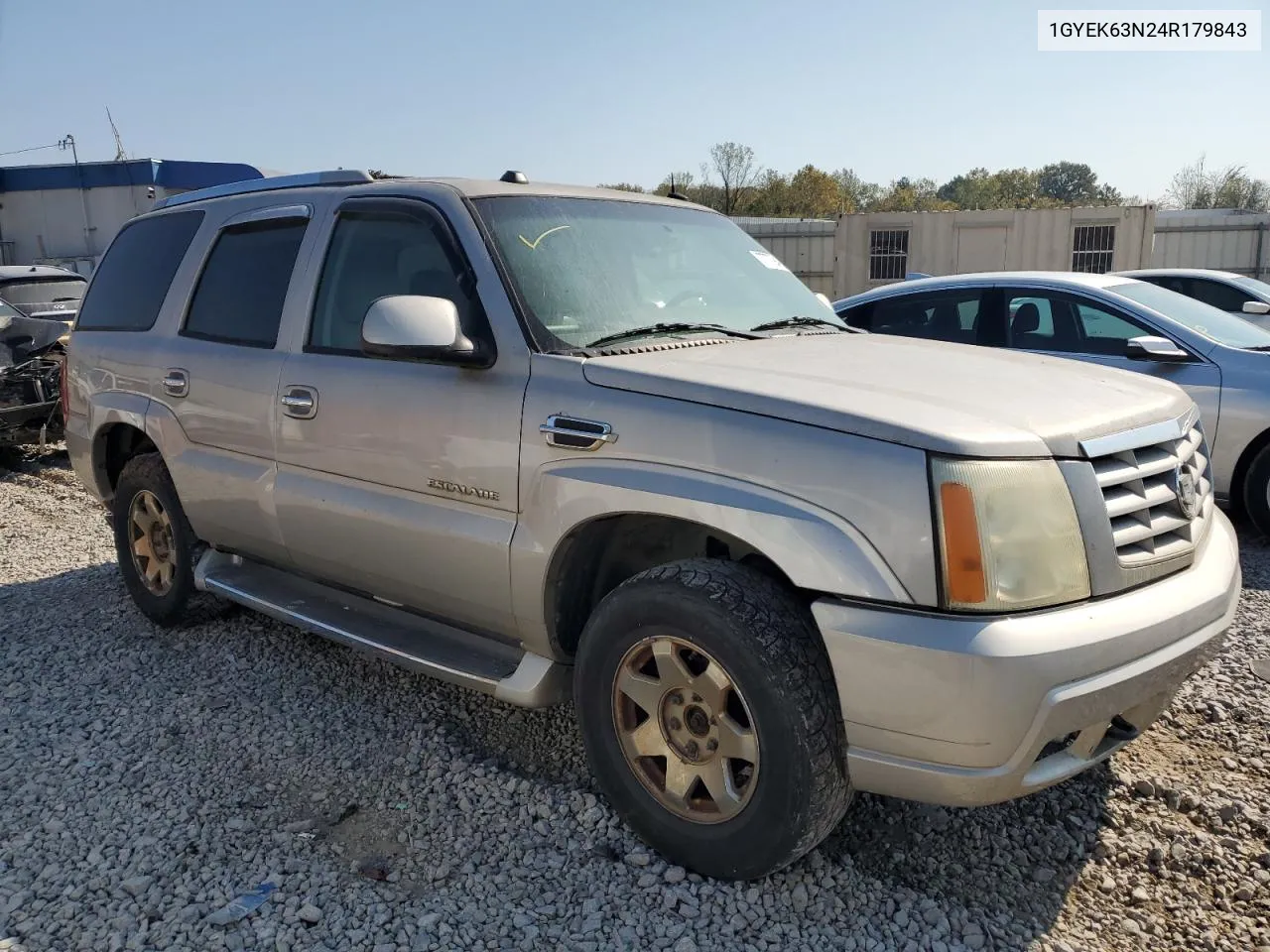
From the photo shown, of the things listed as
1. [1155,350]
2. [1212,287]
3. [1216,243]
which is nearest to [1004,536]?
[1155,350]

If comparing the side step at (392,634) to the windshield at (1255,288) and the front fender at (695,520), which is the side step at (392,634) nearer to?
the front fender at (695,520)

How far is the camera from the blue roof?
29.1 metres

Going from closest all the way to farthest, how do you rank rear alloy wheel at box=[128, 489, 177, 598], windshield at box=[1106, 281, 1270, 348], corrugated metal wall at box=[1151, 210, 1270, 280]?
1. rear alloy wheel at box=[128, 489, 177, 598]
2. windshield at box=[1106, 281, 1270, 348]
3. corrugated metal wall at box=[1151, 210, 1270, 280]

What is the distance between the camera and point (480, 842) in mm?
2971

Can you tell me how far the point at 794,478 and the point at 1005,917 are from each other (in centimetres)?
130

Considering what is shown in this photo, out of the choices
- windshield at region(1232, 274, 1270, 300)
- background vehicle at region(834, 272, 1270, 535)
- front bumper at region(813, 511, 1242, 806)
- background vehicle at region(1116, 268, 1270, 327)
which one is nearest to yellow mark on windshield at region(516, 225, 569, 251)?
front bumper at region(813, 511, 1242, 806)

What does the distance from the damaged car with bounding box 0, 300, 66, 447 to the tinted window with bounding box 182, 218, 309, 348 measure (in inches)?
212

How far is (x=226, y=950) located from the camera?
2.51 metres

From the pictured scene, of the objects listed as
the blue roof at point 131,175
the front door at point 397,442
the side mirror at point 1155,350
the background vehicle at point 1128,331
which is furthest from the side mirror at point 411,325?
the blue roof at point 131,175

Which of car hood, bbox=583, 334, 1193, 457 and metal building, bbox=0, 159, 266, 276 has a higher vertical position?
metal building, bbox=0, 159, 266, 276

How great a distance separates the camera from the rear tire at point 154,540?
4.53 meters

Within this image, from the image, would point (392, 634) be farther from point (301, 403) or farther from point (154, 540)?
point (154, 540)

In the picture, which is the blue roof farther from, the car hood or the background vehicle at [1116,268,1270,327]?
the car hood

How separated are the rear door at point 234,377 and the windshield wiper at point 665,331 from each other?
4.74 feet
